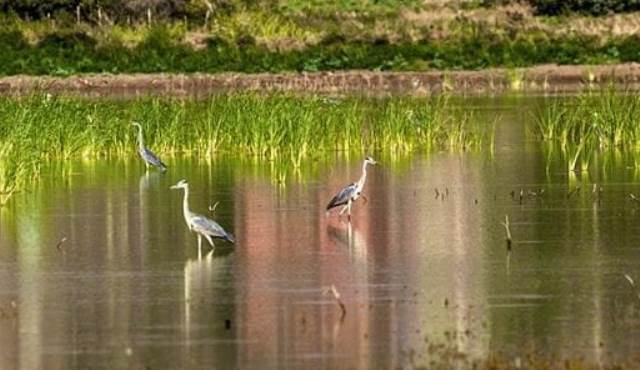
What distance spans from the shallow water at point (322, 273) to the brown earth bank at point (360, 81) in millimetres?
21186

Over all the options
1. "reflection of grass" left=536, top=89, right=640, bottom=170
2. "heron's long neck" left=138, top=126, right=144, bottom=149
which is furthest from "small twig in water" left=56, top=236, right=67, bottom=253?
"reflection of grass" left=536, top=89, right=640, bottom=170

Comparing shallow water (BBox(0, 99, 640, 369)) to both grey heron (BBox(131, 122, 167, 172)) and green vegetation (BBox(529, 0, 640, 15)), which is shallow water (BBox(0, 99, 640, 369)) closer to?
grey heron (BBox(131, 122, 167, 172))

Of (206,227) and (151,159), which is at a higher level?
(151,159)

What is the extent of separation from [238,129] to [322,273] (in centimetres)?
1244

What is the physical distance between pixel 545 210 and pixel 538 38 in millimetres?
34086

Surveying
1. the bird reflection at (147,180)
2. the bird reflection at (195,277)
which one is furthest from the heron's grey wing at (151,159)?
the bird reflection at (195,277)

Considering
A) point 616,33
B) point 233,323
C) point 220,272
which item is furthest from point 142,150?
point 616,33

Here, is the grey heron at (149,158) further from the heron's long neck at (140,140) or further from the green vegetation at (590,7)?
the green vegetation at (590,7)

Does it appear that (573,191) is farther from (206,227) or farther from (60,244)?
(60,244)

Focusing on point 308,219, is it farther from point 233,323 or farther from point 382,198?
point 233,323

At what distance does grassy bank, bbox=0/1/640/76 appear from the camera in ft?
165

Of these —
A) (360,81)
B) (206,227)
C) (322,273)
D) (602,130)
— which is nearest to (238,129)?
(602,130)

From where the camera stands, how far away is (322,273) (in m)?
15.2

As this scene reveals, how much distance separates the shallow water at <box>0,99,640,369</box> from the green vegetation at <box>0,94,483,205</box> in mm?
2516
